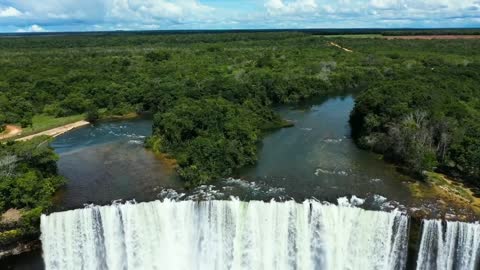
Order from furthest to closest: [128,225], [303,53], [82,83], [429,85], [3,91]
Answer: [303,53] < [82,83] < [3,91] < [429,85] < [128,225]

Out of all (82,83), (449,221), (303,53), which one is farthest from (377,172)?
(303,53)

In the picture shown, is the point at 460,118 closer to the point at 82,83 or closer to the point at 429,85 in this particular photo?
the point at 429,85

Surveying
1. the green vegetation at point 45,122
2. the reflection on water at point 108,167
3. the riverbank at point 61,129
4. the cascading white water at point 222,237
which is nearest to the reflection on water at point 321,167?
the cascading white water at point 222,237

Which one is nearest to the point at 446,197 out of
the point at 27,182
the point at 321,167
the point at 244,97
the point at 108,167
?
the point at 321,167

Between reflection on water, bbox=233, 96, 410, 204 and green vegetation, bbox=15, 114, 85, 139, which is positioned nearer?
reflection on water, bbox=233, 96, 410, 204

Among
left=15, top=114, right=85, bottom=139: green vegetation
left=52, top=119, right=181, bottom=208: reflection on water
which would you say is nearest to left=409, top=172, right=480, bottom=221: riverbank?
left=52, top=119, right=181, bottom=208: reflection on water

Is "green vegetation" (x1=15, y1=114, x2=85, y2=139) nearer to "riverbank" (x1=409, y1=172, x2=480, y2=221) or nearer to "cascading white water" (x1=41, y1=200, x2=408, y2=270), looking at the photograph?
"cascading white water" (x1=41, y1=200, x2=408, y2=270)

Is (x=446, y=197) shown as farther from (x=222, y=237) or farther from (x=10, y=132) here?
(x=10, y=132)
